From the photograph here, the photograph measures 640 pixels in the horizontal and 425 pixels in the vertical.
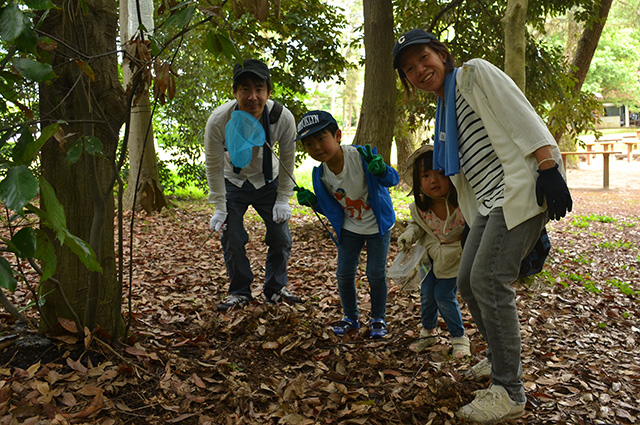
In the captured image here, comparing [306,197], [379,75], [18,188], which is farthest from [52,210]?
[379,75]

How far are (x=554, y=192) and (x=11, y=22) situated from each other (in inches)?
80.4

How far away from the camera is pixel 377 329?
11.9 ft

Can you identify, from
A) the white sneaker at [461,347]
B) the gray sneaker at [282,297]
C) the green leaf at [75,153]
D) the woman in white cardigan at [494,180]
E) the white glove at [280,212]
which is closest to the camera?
the green leaf at [75,153]

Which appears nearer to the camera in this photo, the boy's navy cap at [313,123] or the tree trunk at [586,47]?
the boy's navy cap at [313,123]

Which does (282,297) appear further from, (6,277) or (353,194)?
(6,277)

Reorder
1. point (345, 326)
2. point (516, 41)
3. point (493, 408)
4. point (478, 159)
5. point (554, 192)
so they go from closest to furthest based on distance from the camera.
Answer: point (554, 192) → point (493, 408) → point (478, 159) → point (345, 326) → point (516, 41)

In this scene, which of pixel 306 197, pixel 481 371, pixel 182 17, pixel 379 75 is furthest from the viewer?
pixel 379 75

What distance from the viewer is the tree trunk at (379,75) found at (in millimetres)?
6527

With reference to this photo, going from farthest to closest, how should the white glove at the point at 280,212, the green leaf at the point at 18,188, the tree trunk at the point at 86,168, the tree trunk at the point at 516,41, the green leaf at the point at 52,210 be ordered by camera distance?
1. the tree trunk at the point at 516,41
2. the white glove at the point at 280,212
3. the tree trunk at the point at 86,168
4. the green leaf at the point at 52,210
5. the green leaf at the point at 18,188

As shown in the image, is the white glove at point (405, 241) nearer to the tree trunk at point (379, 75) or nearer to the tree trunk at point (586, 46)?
the tree trunk at point (379, 75)

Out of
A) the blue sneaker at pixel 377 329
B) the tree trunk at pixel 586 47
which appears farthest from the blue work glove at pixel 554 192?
the tree trunk at pixel 586 47

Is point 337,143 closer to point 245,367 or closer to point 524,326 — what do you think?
point 245,367

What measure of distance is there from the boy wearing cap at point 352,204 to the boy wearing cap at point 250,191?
0.62m

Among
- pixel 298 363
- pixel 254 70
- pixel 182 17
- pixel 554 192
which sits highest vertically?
pixel 254 70
